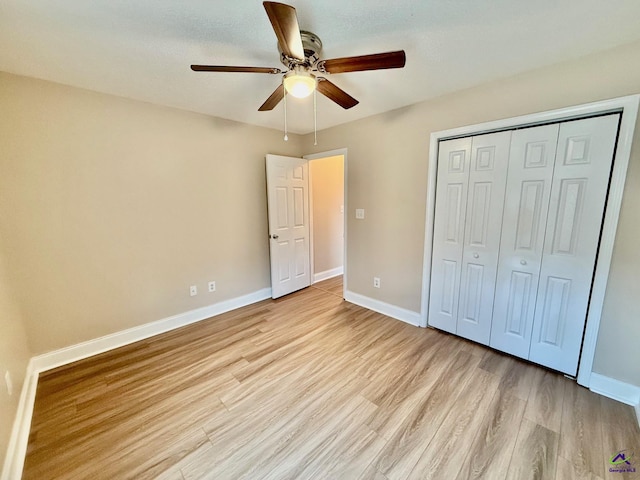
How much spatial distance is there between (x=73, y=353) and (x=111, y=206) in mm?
1342

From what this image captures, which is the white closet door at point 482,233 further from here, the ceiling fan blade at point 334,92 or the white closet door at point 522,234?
the ceiling fan blade at point 334,92

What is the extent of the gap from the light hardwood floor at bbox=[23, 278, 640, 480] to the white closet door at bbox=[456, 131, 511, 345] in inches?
11.4

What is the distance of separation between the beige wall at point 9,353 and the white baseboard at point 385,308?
9.72ft

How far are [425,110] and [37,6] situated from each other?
2728 mm

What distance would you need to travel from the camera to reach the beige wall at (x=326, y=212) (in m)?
4.21

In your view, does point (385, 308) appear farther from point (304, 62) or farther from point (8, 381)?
point (8, 381)

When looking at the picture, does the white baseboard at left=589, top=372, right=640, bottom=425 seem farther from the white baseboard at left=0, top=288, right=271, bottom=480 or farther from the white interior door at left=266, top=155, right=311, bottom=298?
the white baseboard at left=0, top=288, right=271, bottom=480

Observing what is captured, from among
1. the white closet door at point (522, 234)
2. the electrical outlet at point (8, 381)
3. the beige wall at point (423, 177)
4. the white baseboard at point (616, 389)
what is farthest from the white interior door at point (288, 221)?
the white baseboard at point (616, 389)

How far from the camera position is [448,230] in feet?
8.14

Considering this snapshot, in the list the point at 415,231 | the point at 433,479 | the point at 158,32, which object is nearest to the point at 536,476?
the point at 433,479

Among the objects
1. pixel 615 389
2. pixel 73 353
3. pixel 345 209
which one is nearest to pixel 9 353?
pixel 73 353

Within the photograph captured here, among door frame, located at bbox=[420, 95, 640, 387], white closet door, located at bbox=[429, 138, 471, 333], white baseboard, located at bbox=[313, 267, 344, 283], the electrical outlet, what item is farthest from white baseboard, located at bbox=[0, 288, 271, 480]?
door frame, located at bbox=[420, 95, 640, 387]

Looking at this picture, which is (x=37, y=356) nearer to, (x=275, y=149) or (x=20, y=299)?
(x=20, y=299)

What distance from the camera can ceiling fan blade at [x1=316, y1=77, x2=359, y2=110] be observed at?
1.69 metres
